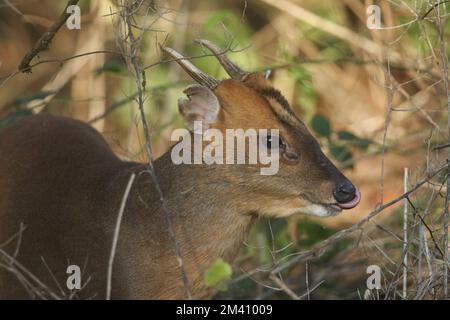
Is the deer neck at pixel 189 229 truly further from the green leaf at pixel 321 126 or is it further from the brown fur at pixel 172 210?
the green leaf at pixel 321 126

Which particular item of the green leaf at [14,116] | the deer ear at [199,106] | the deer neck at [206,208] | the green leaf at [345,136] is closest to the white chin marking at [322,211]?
the deer neck at [206,208]

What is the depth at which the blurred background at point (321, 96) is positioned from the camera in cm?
510

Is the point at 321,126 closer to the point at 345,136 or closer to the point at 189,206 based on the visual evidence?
the point at 345,136

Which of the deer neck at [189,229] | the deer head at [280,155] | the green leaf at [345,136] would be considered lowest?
the deer neck at [189,229]

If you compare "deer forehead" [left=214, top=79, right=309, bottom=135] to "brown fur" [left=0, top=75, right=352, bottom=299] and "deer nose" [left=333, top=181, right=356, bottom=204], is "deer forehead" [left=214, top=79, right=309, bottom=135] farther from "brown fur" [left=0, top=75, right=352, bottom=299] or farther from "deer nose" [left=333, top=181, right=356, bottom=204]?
"deer nose" [left=333, top=181, right=356, bottom=204]

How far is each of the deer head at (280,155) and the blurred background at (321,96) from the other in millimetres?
202

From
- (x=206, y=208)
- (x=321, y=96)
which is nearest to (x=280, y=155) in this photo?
Answer: (x=206, y=208)

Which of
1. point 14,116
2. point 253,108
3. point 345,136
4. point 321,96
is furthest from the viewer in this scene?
point 321,96

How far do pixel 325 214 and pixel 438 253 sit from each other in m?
0.62

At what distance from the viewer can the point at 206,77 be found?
192 inches

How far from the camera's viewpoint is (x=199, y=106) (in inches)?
188

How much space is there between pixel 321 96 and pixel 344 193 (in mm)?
4786

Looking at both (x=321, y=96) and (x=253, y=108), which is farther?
(x=321, y=96)

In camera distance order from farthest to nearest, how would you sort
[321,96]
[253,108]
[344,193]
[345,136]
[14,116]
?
[321,96]
[345,136]
[14,116]
[253,108]
[344,193]
